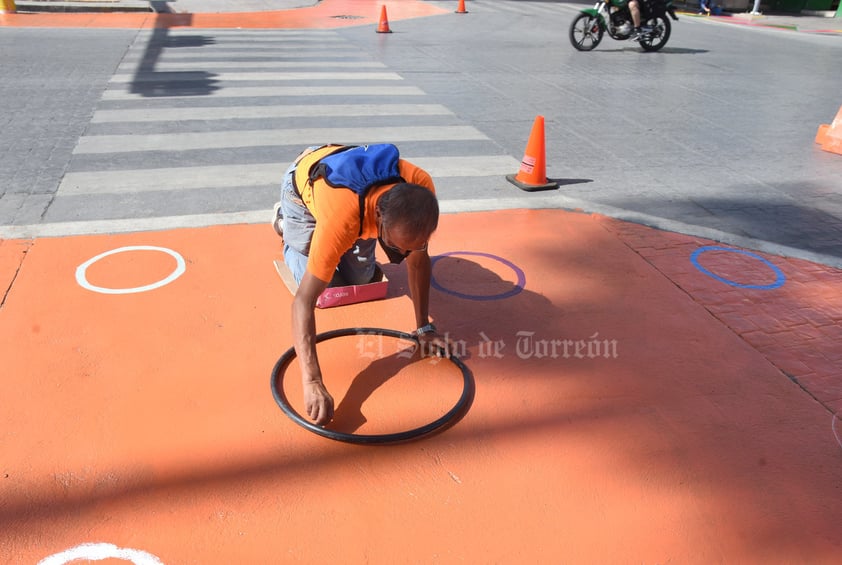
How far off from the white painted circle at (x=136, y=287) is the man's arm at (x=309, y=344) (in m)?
1.69

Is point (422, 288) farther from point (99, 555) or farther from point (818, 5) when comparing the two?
point (818, 5)

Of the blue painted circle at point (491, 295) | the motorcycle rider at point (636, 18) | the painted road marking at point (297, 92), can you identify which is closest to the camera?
the blue painted circle at point (491, 295)

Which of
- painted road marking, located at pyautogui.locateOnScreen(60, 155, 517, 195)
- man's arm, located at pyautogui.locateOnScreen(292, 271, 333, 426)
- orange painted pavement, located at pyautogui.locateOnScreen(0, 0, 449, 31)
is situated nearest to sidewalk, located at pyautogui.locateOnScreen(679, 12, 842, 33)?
orange painted pavement, located at pyautogui.locateOnScreen(0, 0, 449, 31)

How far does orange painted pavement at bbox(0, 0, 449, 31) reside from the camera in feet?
46.3

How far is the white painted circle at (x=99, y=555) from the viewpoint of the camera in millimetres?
2318

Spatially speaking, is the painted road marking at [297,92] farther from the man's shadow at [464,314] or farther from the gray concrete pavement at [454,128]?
the man's shadow at [464,314]

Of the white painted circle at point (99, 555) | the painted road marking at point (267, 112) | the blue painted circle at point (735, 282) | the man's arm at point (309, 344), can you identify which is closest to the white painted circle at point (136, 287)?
the man's arm at point (309, 344)

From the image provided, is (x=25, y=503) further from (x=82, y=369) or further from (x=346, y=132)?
(x=346, y=132)

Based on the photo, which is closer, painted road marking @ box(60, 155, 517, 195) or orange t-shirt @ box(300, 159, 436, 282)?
orange t-shirt @ box(300, 159, 436, 282)

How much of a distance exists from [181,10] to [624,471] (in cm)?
1799

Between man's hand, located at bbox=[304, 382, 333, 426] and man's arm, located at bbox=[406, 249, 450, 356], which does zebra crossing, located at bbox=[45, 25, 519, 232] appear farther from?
man's hand, located at bbox=[304, 382, 333, 426]

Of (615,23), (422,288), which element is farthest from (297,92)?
(615,23)

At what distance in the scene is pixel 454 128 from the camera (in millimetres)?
7785

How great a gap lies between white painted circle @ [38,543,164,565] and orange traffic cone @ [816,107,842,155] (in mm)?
8423
